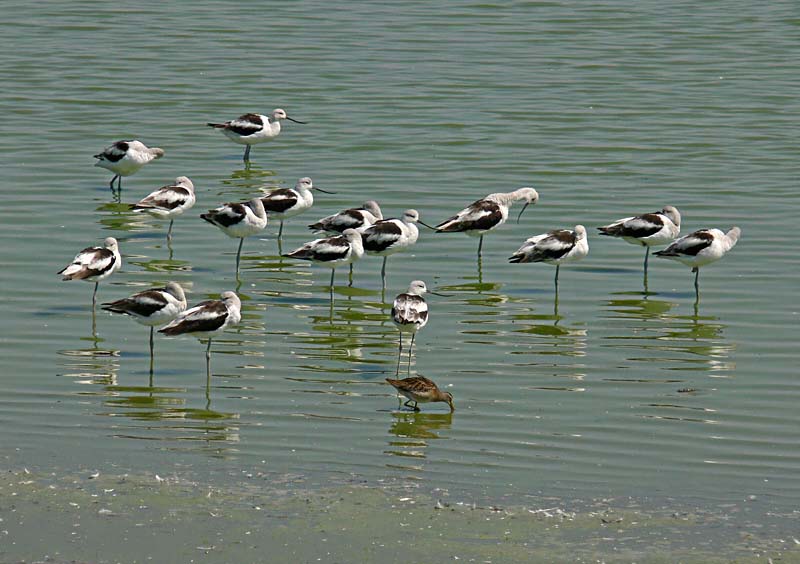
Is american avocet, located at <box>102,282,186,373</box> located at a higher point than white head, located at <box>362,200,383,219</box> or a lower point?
lower

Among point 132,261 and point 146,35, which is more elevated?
point 146,35

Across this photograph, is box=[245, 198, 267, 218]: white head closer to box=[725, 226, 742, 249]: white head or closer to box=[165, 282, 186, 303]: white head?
box=[165, 282, 186, 303]: white head

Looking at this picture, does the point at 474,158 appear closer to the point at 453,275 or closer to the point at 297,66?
the point at 453,275

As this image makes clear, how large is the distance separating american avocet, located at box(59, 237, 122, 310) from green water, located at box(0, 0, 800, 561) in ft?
1.58

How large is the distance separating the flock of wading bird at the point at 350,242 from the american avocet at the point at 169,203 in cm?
1

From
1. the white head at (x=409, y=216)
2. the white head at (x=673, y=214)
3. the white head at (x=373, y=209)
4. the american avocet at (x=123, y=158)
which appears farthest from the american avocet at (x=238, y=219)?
the white head at (x=673, y=214)

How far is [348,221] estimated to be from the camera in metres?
21.3

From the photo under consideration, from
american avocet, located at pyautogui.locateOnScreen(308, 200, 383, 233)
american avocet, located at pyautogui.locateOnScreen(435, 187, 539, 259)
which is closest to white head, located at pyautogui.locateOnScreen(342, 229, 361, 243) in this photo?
american avocet, located at pyautogui.locateOnScreen(308, 200, 383, 233)

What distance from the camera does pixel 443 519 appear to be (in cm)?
1163

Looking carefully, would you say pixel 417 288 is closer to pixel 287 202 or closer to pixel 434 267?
pixel 434 267

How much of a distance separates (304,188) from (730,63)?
55.3ft

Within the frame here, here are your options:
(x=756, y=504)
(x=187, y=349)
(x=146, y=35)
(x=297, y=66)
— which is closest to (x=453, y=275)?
(x=187, y=349)

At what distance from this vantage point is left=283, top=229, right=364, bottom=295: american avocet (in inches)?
765

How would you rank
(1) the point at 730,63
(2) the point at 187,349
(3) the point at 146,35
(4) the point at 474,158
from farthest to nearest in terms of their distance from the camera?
(3) the point at 146,35, (1) the point at 730,63, (4) the point at 474,158, (2) the point at 187,349
